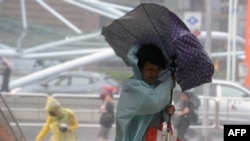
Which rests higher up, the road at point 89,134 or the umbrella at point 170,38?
the umbrella at point 170,38

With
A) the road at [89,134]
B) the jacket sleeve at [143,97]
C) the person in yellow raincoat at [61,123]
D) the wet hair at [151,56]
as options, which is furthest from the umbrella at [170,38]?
the road at [89,134]

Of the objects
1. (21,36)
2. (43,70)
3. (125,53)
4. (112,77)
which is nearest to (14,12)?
(21,36)

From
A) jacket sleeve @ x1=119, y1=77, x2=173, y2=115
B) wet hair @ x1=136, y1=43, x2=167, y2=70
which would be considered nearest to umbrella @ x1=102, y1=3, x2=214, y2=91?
wet hair @ x1=136, y1=43, x2=167, y2=70

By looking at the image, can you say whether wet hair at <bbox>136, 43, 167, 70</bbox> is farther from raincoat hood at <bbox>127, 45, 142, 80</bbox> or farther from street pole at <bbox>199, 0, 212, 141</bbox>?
street pole at <bbox>199, 0, 212, 141</bbox>

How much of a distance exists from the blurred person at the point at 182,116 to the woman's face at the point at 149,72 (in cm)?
544

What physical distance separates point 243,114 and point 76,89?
163 inches

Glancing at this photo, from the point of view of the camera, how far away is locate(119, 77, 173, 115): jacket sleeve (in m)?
2.74

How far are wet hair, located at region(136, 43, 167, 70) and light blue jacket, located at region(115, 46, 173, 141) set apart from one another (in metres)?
0.04

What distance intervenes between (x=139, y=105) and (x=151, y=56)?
292 mm

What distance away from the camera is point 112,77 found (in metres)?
14.7

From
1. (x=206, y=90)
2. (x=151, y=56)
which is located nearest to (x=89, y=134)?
(x=206, y=90)

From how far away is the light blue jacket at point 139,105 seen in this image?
274cm

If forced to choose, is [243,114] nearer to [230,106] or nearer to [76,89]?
[230,106]

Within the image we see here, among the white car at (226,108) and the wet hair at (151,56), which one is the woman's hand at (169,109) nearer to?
the wet hair at (151,56)
